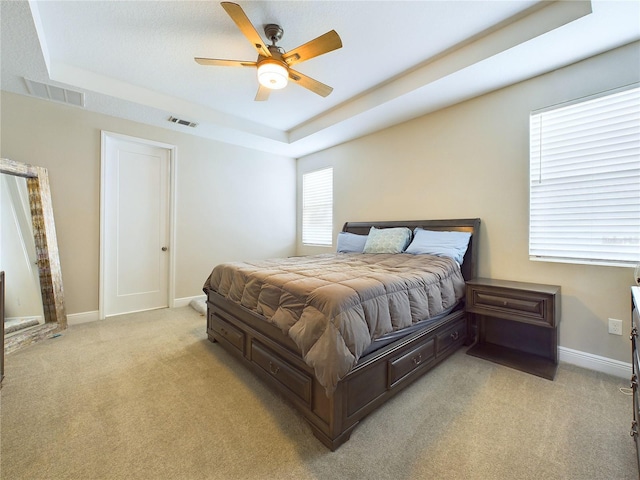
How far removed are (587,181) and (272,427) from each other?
313cm

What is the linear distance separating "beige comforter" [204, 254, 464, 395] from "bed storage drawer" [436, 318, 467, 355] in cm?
25

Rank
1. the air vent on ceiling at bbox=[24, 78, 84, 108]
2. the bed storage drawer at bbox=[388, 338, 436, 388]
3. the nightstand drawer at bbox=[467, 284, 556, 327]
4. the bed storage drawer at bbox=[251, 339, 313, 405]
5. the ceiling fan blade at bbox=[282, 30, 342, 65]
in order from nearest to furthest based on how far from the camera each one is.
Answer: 1. the bed storage drawer at bbox=[251, 339, 313, 405]
2. the bed storage drawer at bbox=[388, 338, 436, 388]
3. the ceiling fan blade at bbox=[282, 30, 342, 65]
4. the nightstand drawer at bbox=[467, 284, 556, 327]
5. the air vent on ceiling at bbox=[24, 78, 84, 108]

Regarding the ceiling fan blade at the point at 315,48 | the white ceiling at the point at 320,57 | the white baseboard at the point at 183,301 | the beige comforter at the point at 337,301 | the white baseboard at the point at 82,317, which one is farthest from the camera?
the white baseboard at the point at 183,301

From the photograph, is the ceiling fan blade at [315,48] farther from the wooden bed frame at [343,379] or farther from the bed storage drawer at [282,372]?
the bed storage drawer at [282,372]

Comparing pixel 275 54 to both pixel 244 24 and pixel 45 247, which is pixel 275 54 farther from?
pixel 45 247

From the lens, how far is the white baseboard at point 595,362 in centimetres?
213

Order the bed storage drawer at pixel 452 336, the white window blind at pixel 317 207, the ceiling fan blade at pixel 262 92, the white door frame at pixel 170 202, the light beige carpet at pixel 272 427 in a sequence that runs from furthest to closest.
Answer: the white window blind at pixel 317 207 → the white door frame at pixel 170 202 → the ceiling fan blade at pixel 262 92 → the bed storage drawer at pixel 452 336 → the light beige carpet at pixel 272 427

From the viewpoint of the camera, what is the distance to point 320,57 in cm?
264

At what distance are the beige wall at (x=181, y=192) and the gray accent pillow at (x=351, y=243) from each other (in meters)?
1.76

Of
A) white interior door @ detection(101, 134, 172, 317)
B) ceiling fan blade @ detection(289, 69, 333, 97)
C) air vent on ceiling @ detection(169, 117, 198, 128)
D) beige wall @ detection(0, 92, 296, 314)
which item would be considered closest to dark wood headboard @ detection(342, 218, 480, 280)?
ceiling fan blade @ detection(289, 69, 333, 97)

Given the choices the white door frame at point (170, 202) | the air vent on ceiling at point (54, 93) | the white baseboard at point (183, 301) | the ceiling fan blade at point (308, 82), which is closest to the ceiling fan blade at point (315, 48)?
the ceiling fan blade at point (308, 82)

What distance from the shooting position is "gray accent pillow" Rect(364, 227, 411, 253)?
3256 millimetres

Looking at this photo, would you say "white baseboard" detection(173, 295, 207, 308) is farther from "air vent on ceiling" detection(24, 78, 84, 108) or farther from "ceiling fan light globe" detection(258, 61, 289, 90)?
"ceiling fan light globe" detection(258, 61, 289, 90)

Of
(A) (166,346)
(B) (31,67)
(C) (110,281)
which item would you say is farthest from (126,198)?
(A) (166,346)
